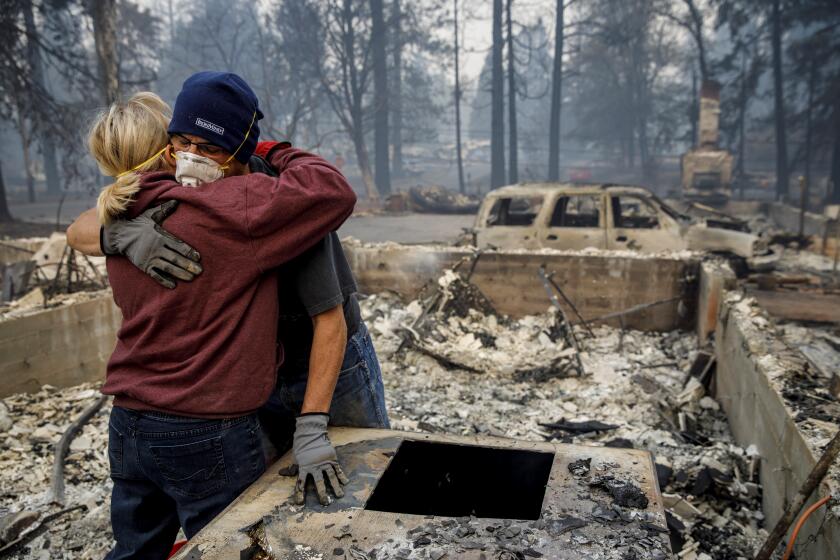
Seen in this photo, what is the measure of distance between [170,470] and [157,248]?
69cm

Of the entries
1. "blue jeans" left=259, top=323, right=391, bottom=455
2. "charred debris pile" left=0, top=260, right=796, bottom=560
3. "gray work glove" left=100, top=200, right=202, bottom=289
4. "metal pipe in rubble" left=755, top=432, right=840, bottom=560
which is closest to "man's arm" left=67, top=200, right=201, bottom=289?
"gray work glove" left=100, top=200, right=202, bottom=289

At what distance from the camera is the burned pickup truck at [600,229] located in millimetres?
8109

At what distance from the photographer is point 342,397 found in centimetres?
218

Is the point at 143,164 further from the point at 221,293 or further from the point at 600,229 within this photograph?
the point at 600,229

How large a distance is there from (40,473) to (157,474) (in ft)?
9.46

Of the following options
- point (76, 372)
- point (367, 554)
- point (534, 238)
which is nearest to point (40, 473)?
point (76, 372)

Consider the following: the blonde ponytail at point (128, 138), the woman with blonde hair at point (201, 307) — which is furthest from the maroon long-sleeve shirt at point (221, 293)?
the blonde ponytail at point (128, 138)

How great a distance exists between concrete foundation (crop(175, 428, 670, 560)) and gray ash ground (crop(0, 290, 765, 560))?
5cm

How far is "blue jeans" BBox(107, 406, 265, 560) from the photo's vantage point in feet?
5.77

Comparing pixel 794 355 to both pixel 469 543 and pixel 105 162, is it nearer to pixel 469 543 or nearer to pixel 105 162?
pixel 469 543

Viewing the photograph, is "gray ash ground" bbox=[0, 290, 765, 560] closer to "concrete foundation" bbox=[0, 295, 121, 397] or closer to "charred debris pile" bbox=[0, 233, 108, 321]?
"concrete foundation" bbox=[0, 295, 121, 397]

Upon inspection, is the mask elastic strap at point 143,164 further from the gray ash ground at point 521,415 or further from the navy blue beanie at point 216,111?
the gray ash ground at point 521,415

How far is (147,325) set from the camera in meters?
1.75

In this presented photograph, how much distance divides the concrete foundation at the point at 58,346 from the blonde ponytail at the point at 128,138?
4.05 metres
